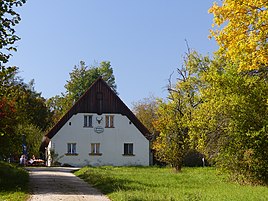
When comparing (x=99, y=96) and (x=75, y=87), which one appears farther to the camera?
(x=75, y=87)

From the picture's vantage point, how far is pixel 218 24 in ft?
52.0

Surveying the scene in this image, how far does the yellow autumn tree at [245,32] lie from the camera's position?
46.2ft

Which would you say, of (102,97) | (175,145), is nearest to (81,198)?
(175,145)

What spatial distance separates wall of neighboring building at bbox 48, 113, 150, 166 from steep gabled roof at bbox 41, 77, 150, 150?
440mm

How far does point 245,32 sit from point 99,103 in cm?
3768

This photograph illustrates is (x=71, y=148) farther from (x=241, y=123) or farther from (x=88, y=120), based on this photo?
(x=241, y=123)

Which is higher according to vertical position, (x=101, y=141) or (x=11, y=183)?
(x=101, y=141)

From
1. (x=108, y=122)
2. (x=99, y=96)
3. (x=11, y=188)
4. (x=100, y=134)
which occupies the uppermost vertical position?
(x=99, y=96)

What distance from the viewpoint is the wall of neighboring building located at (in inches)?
1992

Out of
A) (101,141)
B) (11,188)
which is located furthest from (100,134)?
(11,188)

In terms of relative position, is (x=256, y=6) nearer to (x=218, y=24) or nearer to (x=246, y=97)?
(x=218, y=24)

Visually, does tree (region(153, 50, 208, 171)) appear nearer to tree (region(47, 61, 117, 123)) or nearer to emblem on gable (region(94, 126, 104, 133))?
emblem on gable (region(94, 126, 104, 133))

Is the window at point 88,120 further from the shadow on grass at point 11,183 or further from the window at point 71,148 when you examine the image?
the shadow on grass at point 11,183

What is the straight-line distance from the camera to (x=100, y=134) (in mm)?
51969
